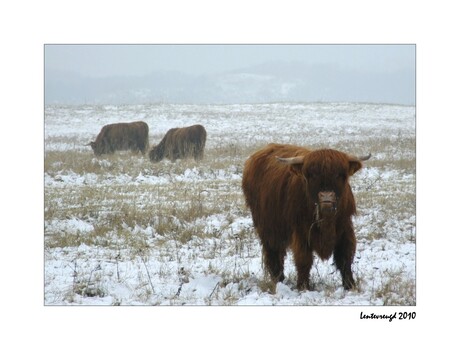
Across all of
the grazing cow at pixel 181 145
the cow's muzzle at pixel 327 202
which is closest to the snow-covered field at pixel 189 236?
the cow's muzzle at pixel 327 202

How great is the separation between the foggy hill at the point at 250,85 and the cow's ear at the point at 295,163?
8.67 ft

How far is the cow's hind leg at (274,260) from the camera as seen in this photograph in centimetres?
739

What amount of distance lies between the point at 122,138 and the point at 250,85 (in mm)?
8846

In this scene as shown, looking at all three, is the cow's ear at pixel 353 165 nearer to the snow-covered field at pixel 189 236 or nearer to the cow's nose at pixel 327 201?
the cow's nose at pixel 327 201

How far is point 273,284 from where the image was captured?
6875 mm

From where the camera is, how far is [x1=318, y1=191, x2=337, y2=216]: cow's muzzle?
6.01 meters

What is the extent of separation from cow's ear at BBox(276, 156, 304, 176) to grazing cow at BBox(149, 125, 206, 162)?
13.0 meters

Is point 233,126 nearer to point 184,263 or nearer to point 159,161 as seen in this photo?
point 159,161

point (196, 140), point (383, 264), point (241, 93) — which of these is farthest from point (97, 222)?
point (196, 140)

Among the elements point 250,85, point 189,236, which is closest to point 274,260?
point 189,236

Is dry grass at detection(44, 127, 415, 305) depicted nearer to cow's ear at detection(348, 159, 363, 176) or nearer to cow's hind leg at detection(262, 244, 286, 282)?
cow's hind leg at detection(262, 244, 286, 282)

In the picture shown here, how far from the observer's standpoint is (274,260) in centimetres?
746

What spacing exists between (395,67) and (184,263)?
4136 millimetres

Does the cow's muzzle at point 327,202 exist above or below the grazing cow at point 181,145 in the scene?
below
